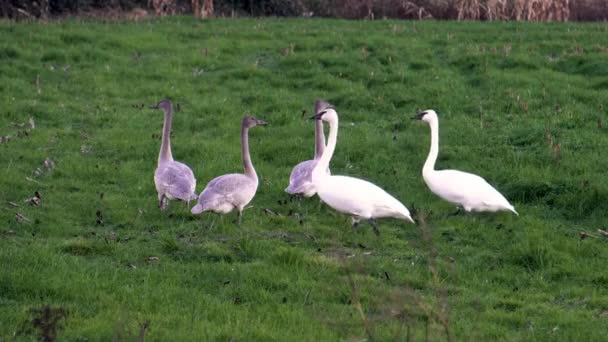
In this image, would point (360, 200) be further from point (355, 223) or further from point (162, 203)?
point (162, 203)

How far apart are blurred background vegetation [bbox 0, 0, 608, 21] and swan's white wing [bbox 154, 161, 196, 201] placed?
1288cm

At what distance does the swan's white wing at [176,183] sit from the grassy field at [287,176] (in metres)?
0.26

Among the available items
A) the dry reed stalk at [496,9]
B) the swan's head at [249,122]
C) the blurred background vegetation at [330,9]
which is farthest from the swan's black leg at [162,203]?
the dry reed stalk at [496,9]

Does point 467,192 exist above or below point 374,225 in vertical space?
above

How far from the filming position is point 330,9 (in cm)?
2772

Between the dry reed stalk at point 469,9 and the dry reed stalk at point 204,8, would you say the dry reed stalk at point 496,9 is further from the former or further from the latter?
the dry reed stalk at point 204,8

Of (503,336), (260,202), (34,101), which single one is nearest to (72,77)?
(34,101)

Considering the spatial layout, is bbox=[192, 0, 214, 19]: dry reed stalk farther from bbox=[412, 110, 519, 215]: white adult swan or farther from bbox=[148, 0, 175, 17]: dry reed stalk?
bbox=[412, 110, 519, 215]: white adult swan

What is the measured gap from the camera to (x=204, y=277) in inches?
362

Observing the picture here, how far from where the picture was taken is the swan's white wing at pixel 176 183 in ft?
37.2

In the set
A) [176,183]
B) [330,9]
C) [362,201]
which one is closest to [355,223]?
[362,201]

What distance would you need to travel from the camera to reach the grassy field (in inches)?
327

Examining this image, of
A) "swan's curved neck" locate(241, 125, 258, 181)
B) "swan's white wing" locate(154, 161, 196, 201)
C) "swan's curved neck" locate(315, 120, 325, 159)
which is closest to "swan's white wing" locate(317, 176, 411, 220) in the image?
"swan's curved neck" locate(241, 125, 258, 181)

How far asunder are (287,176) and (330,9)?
1506 centimetres
